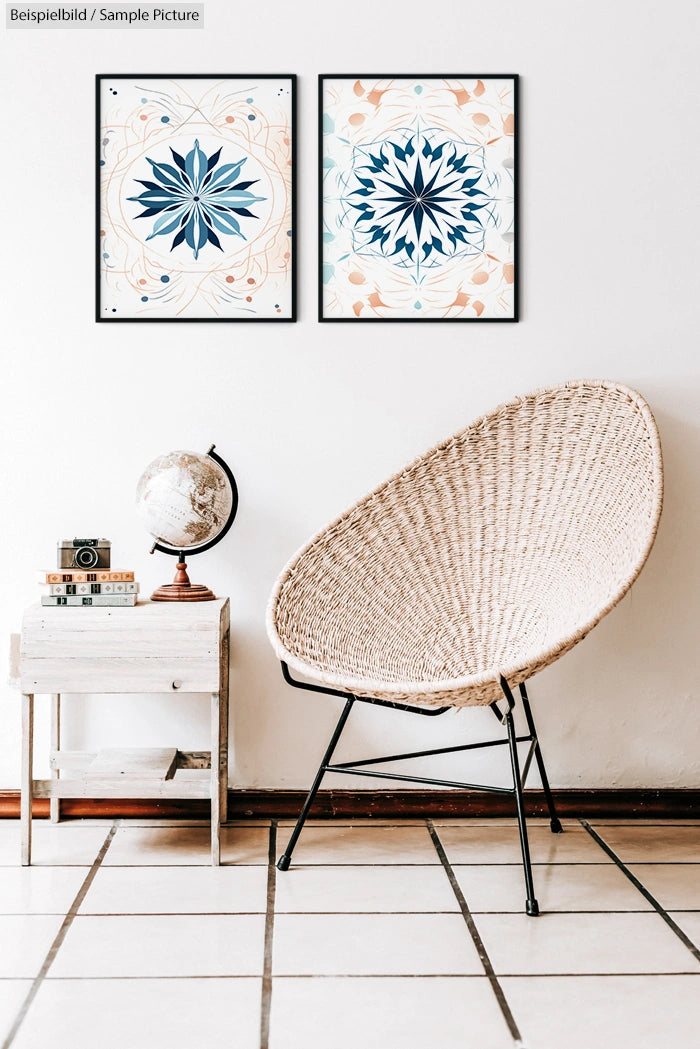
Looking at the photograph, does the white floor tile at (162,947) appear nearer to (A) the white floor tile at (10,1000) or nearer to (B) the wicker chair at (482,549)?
(A) the white floor tile at (10,1000)

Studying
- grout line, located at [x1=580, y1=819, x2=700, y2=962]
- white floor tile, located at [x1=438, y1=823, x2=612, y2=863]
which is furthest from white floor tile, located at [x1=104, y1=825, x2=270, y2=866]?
grout line, located at [x1=580, y1=819, x2=700, y2=962]

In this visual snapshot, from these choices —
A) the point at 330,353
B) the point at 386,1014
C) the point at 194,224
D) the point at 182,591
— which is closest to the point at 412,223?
the point at 330,353

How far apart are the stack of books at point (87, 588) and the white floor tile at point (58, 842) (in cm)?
55

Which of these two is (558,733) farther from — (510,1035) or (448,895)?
(510,1035)

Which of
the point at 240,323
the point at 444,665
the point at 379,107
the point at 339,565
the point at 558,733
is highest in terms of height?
the point at 379,107

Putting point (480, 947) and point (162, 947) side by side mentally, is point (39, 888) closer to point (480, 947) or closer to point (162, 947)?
point (162, 947)

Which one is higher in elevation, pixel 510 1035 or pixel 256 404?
pixel 256 404

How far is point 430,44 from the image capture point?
2.43 meters

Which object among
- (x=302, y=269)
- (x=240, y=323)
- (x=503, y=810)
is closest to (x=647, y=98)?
(x=302, y=269)

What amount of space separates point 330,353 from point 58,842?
1315 millimetres

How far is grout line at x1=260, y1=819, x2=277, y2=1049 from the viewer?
142 centimetres

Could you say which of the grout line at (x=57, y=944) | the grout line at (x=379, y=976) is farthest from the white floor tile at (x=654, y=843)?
the grout line at (x=57, y=944)

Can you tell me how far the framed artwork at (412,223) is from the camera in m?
2.43

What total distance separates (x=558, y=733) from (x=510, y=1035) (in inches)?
44.0
